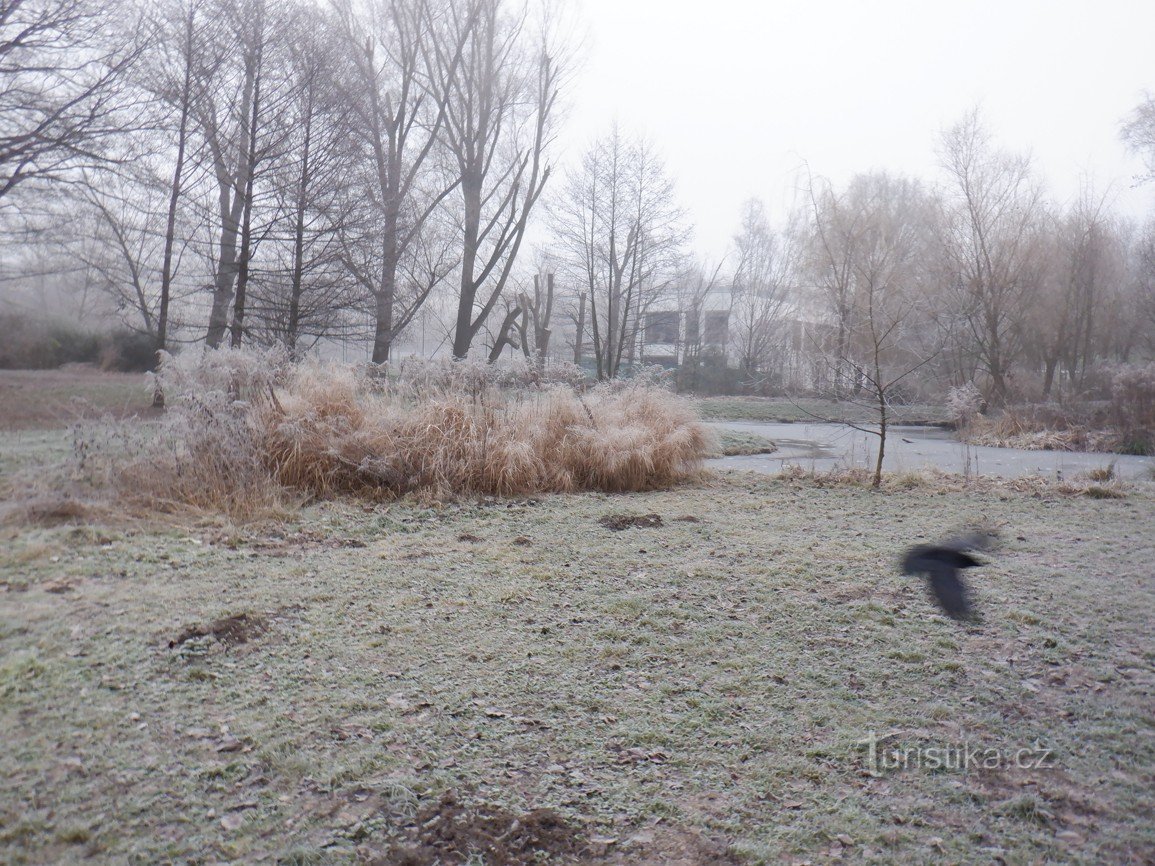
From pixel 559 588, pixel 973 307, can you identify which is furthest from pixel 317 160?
pixel 973 307

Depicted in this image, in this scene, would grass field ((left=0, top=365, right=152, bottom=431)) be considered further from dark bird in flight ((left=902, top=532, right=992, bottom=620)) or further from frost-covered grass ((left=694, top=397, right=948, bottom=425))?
frost-covered grass ((left=694, top=397, right=948, bottom=425))

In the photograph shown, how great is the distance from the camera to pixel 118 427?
5.56 metres

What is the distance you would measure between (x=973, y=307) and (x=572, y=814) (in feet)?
57.4

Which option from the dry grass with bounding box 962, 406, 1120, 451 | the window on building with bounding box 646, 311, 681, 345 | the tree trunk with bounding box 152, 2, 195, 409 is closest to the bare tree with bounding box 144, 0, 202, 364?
the tree trunk with bounding box 152, 2, 195, 409

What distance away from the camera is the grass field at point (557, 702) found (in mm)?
1854

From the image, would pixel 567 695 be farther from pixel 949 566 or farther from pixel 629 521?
pixel 629 521

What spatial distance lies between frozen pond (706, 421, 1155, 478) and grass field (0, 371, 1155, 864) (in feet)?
11.5

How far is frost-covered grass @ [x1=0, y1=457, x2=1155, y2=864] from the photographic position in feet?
6.17

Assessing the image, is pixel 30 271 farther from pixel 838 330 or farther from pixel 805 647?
pixel 838 330

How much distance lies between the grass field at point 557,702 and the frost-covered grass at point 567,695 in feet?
0.04

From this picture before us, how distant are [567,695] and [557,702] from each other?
0.06 meters

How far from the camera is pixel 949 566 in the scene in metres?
4.09

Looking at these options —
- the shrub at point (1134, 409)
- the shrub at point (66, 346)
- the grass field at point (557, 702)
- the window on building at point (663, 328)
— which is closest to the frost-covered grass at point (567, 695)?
the grass field at point (557, 702)

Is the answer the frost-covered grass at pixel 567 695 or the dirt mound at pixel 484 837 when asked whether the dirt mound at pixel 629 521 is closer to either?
the frost-covered grass at pixel 567 695
